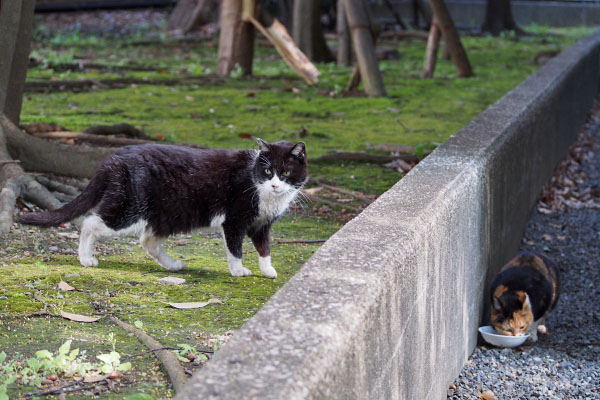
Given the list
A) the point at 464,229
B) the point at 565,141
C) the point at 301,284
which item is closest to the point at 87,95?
the point at 565,141

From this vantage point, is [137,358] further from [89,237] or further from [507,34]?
[507,34]

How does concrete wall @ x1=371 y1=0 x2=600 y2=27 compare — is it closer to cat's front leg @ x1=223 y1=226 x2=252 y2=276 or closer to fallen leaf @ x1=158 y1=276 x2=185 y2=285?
cat's front leg @ x1=223 y1=226 x2=252 y2=276

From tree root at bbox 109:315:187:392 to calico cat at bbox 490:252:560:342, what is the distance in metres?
2.34

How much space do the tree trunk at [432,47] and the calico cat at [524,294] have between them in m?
7.15

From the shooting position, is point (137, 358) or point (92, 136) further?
point (92, 136)

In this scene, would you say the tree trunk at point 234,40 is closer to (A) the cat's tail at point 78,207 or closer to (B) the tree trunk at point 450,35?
(B) the tree trunk at point 450,35

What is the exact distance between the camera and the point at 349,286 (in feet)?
8.21

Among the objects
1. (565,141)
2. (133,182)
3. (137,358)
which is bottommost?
(565,141)

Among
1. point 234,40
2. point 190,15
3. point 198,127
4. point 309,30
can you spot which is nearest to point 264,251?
point 198,127

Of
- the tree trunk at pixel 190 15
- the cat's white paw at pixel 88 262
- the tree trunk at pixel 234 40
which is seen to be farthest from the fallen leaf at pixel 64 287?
the tree trunk at pixel 190 15

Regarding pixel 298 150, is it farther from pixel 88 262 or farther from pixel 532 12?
pixel 532 12

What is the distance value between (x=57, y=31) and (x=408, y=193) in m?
16.2

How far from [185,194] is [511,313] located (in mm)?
2010

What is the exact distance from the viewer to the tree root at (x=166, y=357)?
2965 millimetres
